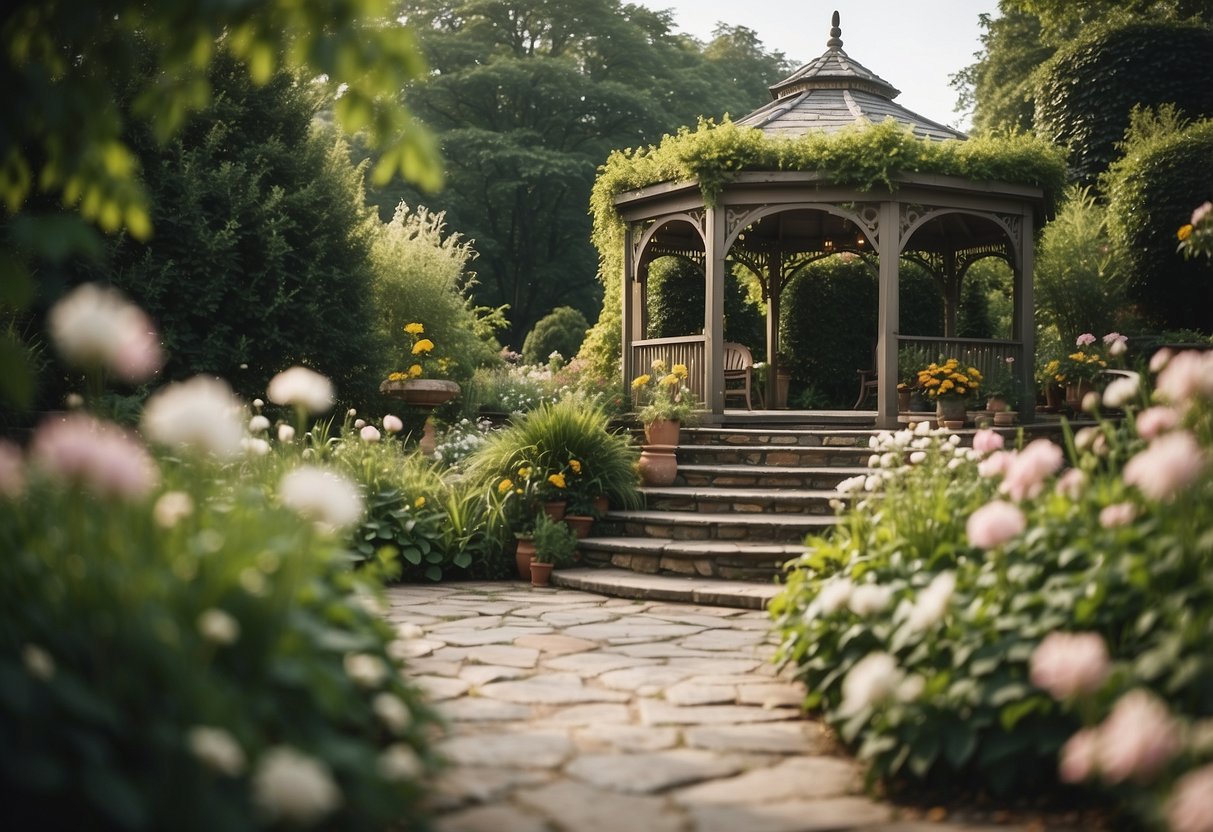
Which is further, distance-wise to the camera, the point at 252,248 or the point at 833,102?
the point at 833,102

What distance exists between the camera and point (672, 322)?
15.1 metres

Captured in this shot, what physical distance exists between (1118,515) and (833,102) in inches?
408

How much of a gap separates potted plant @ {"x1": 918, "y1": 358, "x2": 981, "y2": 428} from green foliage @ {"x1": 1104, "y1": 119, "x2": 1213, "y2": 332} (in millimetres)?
5899

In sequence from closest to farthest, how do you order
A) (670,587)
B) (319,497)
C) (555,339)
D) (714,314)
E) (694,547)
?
(319,497), (670,587), (694,547), (714,314), (555,339)

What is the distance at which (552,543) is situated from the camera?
7098 mm

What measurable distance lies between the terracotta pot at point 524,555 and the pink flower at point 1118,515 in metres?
4.66

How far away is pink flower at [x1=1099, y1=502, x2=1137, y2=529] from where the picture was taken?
2.85m

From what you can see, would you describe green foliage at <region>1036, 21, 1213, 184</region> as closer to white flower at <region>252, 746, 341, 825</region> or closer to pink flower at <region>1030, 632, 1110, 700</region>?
pink flower at <region>1030, 632, 1110, 700</region>

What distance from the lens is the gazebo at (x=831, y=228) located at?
988 cm

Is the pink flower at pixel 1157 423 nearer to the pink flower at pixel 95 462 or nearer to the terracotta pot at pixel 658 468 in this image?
the pink flower at pixel 95 462

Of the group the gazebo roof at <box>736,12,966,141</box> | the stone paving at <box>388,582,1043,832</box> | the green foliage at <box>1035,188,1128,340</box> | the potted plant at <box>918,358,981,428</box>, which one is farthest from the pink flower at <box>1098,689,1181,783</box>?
the green foliage at <box>1035,188,1128,340</box>

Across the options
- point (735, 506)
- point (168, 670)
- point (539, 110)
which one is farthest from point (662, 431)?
point (539, 110)

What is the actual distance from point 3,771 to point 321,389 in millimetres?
1226

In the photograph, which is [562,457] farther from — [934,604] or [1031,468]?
[934,604]
